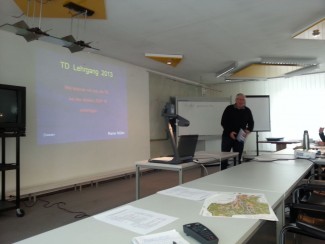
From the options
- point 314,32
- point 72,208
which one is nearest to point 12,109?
point 72,208

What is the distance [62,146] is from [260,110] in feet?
16.3

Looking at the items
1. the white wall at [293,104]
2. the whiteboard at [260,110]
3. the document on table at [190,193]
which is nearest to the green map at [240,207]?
the document on table at [190,193]

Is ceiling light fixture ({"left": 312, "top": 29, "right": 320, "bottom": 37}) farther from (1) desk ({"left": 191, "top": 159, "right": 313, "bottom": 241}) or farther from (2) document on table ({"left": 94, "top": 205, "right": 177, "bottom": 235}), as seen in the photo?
(2) document on table ({"left": 94, "top": 205, "right": 177, "bottom": 235})

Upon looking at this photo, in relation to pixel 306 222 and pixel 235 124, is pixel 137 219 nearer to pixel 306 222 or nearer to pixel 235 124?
pixel 306 222

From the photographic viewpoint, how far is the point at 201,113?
6.79m

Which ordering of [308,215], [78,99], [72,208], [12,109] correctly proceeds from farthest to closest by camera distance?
[78,99], [72,208], [12,109], [308,215]

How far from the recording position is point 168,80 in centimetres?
681

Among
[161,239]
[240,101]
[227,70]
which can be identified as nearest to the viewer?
[161,239]

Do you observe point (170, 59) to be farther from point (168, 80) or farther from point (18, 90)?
point (18, 90)

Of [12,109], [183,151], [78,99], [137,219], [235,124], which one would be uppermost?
[78,99]

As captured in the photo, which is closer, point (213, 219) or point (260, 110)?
point (213, 219)

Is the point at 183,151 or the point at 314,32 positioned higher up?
the point at 314,32

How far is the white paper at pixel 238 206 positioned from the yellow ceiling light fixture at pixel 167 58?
378 centimetres

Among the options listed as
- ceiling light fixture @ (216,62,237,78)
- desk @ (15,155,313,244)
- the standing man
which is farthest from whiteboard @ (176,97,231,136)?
desk @ (15,155,313,244)
